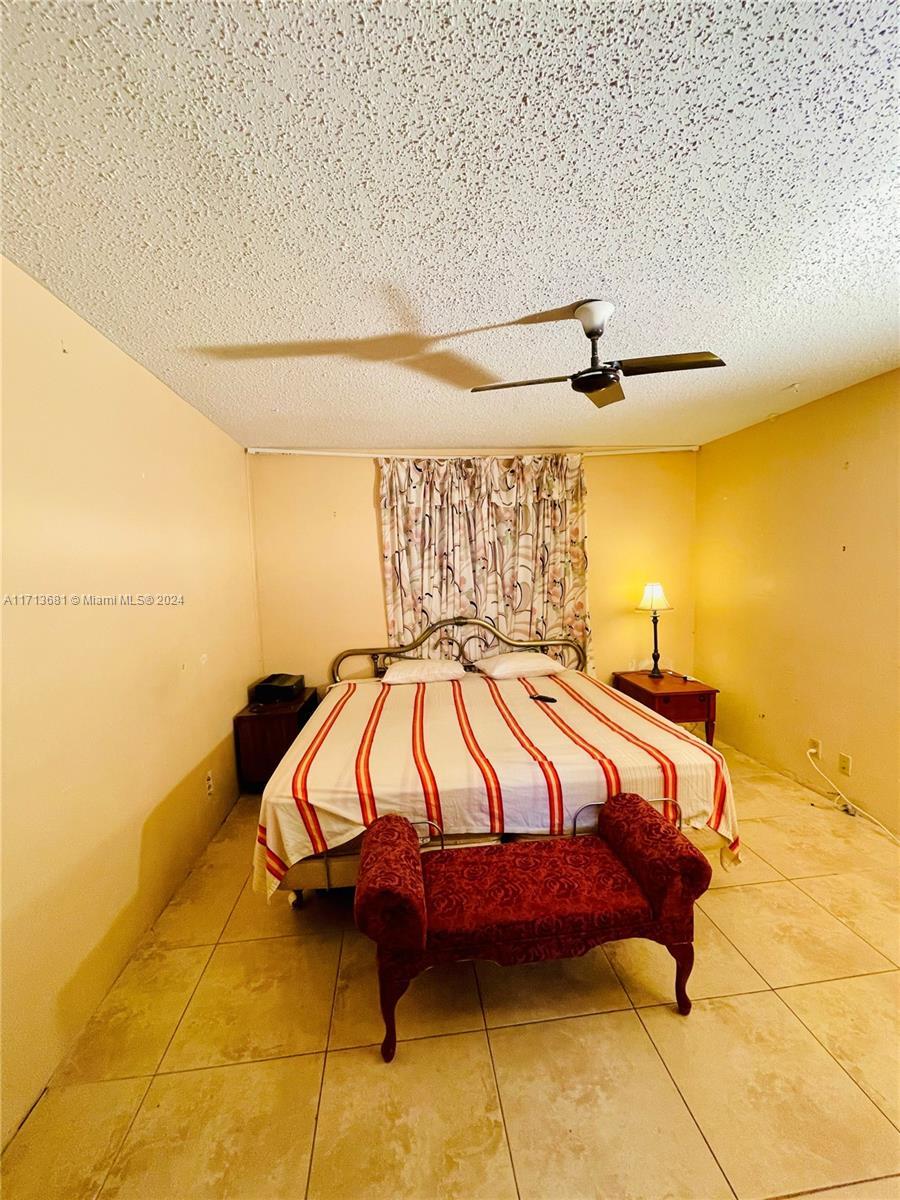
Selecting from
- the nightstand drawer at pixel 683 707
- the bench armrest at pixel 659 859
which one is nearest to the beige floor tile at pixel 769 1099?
the bench armrest at pixel 659 859

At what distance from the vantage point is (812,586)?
2727 millimetres

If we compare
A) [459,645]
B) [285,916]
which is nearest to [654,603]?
[459,645]

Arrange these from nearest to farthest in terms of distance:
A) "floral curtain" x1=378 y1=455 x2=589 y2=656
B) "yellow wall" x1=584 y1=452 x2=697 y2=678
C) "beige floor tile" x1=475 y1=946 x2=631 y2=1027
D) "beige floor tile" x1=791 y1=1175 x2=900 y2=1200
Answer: "beige floor tile" x1=791 y1=1175 x2=900 y2=1200, "beige floor tile" x1=475 y1=946 x2=631 y2=1027, "floral curtain" x1=378 y1=455 x2=589 y2=656, "yellow wall" x1=584 y1=452 x2=697 y2=678

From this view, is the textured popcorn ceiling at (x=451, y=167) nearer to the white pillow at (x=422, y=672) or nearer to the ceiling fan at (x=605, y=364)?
the ceiling fan at (x=605, y=364)

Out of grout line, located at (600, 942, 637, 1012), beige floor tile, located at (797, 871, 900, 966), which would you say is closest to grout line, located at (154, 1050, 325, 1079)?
grout line, located at (600, 942, 637, 1012)

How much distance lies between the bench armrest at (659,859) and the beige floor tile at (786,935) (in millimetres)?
584

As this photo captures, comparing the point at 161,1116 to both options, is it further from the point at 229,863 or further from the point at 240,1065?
the point at 229,863

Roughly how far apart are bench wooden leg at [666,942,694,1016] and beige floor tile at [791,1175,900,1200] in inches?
16.8

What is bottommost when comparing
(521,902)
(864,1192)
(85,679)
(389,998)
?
(864,1192)

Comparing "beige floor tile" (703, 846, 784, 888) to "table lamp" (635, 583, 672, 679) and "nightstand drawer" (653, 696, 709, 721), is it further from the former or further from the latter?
"table lamp" (635, 583, 672, 679)

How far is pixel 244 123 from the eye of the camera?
943 millimetres

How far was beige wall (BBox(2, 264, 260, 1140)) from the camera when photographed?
1.30 meters

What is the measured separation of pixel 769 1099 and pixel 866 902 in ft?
3.77

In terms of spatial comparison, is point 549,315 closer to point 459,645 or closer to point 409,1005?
point 459,645
